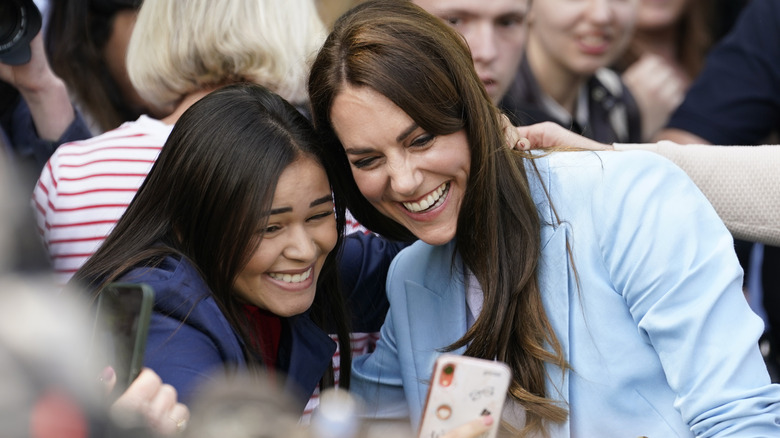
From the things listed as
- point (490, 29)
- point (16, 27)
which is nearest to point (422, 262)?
point (490, 29)

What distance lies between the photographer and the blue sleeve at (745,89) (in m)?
3.26

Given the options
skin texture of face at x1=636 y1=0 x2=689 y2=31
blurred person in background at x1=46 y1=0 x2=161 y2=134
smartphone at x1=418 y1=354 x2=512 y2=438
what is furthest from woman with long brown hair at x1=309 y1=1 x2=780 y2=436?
skin texture of face at x1=636 y1=0 x2=689 y2=31

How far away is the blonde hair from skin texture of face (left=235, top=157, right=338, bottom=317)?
0.52 meters

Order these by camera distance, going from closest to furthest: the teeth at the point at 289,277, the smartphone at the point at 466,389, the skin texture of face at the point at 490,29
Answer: the smartphone at the point at 466,389
the teeth at the point at 289,277
the skin texture of face at the point at 490,29

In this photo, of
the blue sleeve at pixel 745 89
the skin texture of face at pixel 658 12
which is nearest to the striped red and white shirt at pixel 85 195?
the blue sleeve at pixel 745 89

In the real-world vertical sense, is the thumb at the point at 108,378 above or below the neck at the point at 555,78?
above

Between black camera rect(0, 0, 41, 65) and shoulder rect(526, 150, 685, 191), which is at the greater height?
black camera rect(0, 0, 41, 65)

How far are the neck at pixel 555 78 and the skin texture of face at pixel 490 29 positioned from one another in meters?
0.42

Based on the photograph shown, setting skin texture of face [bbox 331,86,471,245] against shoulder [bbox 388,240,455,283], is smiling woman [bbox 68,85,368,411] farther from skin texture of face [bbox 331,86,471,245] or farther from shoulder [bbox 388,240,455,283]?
shoulder [bbox 388,240,455,283]

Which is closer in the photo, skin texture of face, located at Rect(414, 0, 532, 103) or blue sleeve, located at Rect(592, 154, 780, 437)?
blue sleeve, located at Rect(592, 154, 780, 437)

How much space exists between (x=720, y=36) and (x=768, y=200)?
2.24 meters

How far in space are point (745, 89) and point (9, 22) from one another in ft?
7.10

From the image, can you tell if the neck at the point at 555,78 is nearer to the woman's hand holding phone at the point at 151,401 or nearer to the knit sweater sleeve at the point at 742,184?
the knit sweater sleeve at the point at 742,184

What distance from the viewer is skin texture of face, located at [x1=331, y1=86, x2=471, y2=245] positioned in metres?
2.08
